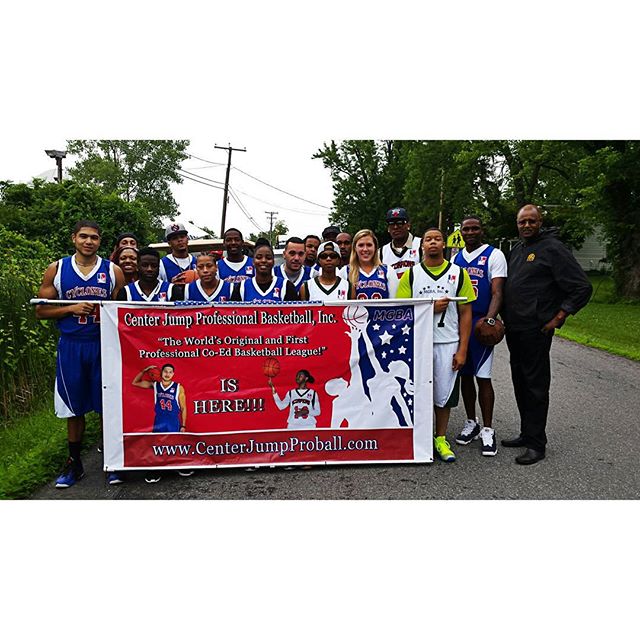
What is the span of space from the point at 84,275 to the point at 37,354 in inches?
102

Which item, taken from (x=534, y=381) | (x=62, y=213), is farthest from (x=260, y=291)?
(x=62, y=213)

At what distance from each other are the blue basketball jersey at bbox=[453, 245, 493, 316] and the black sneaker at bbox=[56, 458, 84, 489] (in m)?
3.90

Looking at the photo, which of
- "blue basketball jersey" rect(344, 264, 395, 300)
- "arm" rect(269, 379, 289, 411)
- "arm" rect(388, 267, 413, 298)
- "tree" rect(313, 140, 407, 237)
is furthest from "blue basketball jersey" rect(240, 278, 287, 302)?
"tree" rect(313, 140, 407, 237)

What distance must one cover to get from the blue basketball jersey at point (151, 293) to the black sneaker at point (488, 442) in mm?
3229

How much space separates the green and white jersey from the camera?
5.41 meters

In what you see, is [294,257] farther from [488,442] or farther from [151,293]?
[488,442]

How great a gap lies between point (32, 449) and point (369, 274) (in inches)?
139

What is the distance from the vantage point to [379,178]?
47312 mm

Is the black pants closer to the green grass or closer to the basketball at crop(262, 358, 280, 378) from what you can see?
the basketball at crop(262, 358, 280, 378)

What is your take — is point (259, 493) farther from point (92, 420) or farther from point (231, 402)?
point (92, 420)

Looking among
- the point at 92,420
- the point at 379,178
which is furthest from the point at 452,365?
the point at 379,178

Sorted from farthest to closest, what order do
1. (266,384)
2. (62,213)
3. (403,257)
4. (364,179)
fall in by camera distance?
(364,179) < (62,213) < (403,257) < (266,384)

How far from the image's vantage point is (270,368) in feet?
17.1

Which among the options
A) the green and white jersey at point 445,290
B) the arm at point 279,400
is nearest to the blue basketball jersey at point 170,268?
the arm at point 279,400
